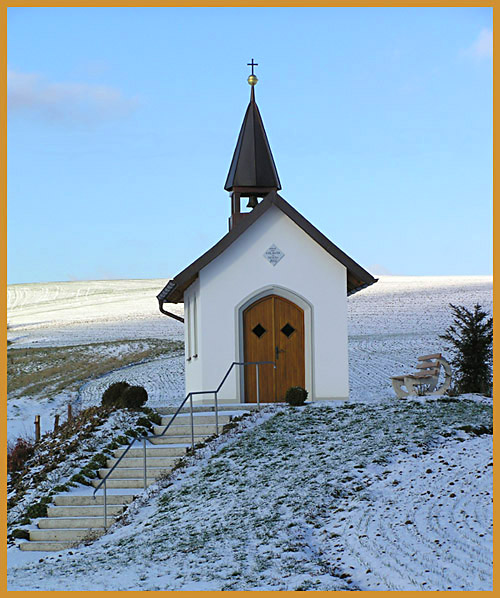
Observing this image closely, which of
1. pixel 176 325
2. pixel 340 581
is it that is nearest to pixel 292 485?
pixel 340 581

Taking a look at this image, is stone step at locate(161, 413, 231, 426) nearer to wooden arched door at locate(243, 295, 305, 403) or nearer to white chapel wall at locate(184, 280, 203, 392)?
white chapel wall at locate(184, 280, 203, 392)

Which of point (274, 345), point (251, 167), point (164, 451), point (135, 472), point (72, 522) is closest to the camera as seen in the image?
point (72, 522)

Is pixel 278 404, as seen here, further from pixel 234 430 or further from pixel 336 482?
pixel 336 482

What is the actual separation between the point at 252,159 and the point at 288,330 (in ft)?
17.0

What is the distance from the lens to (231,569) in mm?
12016

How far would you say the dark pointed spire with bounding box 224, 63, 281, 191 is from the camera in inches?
979

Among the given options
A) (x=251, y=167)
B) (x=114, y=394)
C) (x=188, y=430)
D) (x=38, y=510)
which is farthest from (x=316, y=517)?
(x=251, y=167)

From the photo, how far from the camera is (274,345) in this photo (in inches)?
899

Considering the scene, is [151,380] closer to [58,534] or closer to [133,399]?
[133,399]

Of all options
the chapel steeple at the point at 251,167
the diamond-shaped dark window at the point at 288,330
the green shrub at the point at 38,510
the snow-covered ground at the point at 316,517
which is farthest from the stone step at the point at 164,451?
the chapel steeple at the point at 251,167

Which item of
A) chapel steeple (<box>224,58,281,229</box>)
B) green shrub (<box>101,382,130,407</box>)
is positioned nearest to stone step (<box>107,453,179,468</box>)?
green shrub (<box>101,382,130,407</box>)

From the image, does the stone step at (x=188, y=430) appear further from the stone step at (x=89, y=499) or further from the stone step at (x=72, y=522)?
the stone step at (x=72, y=522)

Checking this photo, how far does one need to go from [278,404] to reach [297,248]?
406cm

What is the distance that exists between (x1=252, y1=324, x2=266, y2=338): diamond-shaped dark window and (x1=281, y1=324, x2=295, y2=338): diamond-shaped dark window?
0.51 metres
